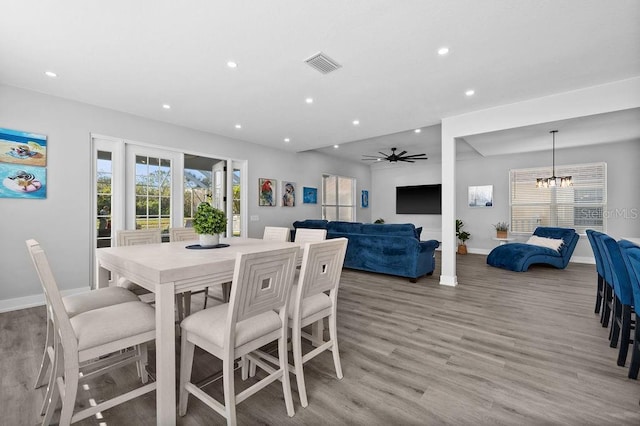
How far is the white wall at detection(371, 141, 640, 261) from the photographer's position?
232 inches

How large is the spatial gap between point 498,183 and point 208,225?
A: 7.67 meters

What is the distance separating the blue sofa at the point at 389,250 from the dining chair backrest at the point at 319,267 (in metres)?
2.86

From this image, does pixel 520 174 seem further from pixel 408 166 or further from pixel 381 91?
pixel 381 91

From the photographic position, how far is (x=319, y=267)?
179 centimetres

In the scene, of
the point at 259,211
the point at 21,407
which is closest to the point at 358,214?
the point at 259,211

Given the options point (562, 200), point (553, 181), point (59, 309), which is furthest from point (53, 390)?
point (562, 200)

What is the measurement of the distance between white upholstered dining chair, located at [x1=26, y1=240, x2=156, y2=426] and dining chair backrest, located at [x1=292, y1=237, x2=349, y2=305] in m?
0.88

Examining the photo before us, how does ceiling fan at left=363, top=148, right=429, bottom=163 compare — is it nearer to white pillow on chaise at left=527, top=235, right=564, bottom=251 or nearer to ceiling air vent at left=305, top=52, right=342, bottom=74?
white pillow on chaise at left=527, top=235, right=564, bottom=251

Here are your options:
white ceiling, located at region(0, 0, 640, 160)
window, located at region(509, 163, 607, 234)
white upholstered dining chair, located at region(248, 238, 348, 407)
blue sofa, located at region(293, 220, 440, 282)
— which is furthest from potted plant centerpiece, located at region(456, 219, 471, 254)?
white upholstered dining chair, located at region(248, 238, 348, 407)

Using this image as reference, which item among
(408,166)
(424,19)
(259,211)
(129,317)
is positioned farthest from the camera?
(408,166)

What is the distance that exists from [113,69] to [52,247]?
244cm

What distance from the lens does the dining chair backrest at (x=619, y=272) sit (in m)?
2.07

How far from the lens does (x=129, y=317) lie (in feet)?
5.05

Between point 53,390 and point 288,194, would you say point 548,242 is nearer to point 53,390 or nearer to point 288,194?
point 288,194
